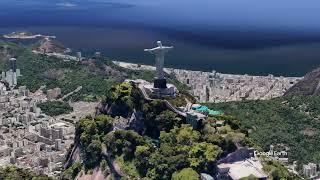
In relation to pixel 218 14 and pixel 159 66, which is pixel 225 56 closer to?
pixel 159 66

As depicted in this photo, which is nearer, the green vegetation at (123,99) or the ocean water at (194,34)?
the green vegetation at (123,99)

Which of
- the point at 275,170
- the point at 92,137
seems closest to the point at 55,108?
the point at 92,137

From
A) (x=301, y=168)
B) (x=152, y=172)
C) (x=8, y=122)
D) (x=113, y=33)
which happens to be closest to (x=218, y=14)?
(x=113, y=33)

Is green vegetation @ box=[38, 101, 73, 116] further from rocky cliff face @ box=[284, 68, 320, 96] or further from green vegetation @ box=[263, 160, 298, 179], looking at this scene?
green vegetation @ box=[263, 160, 298, 179]

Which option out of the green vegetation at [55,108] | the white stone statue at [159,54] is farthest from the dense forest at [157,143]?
the green vegetation at [55,108]

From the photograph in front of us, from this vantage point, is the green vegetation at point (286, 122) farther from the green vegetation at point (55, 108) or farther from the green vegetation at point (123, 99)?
the green vegetation at point (55, 108)
